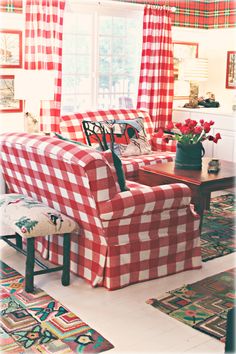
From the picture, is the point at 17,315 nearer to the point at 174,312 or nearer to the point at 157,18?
the point at 174,312

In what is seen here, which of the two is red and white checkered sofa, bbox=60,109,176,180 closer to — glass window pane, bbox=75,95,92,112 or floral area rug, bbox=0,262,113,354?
glass window pane, bbox=75,95,92,112

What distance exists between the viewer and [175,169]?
4.63 metres

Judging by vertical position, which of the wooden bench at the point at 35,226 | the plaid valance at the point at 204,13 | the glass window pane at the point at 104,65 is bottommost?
the wooden bench at the point at 35,226

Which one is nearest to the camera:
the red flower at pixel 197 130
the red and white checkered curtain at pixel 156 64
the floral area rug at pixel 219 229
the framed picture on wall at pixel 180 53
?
the floral area rug at pixel 219 229

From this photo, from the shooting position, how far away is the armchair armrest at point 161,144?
616 cm

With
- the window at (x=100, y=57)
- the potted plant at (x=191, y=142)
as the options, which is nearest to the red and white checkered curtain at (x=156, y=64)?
the window at (x=100, y=57)

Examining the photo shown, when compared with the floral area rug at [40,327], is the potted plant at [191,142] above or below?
above

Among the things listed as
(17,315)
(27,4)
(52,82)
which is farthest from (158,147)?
(17,315)

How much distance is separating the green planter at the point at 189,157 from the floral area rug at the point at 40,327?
5.95ft

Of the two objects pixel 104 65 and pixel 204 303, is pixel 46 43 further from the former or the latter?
pixel 204 303

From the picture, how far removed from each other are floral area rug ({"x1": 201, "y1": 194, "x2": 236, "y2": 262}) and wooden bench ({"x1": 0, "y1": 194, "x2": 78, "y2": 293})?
3.78 feet

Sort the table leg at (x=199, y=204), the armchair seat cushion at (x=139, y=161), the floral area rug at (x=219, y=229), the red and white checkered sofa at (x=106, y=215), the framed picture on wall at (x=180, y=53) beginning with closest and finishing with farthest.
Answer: the red and white checkered sofa at (x=106, y=215) < the table leg at (x=199, y=204) < the floral area rug at (x=219, y=229) < the armchair seat cushion at (x=139, y=161) < the framed picture on wall at (x=180, y=53)

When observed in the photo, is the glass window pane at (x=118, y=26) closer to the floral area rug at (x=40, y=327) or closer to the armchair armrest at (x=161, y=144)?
the armchair armrest at (x=161, y=144)

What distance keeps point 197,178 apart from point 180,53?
3.32 m
